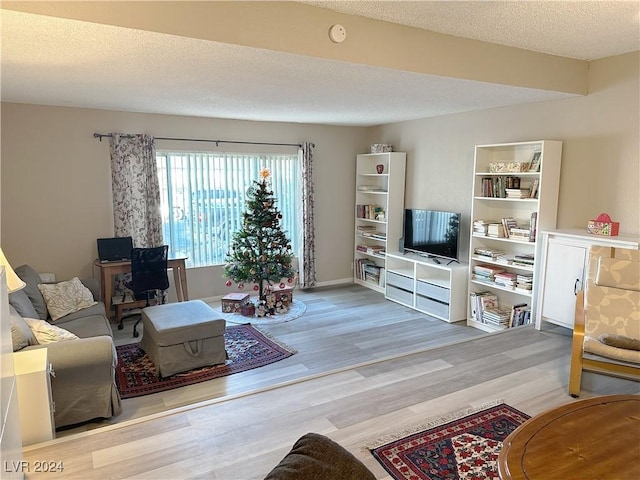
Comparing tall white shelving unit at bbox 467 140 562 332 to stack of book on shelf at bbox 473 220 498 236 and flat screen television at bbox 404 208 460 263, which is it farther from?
flat screen television at bbox 404 208 460 263

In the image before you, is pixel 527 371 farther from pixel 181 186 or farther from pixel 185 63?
pixel 181 186

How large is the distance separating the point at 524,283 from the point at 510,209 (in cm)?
85

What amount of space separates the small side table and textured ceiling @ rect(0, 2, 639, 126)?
1757 millimetres

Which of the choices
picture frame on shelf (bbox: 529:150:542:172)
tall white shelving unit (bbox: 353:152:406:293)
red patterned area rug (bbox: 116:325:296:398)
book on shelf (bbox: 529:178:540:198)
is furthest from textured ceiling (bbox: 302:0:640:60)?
red patterned area rug (bbox: 116:325:296:398)

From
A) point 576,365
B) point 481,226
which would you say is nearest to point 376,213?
point 481,226

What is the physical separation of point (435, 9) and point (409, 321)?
3.36 meters

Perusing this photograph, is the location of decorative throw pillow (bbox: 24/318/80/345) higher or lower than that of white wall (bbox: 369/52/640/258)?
lower

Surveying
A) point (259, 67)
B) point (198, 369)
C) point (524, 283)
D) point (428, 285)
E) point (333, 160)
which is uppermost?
point (259, 67)

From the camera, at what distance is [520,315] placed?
4387mm

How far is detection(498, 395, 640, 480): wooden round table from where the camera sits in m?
1.44

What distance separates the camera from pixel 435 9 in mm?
2633

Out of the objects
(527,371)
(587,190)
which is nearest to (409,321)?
(527,371)

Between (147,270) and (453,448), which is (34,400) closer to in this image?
(453,448)

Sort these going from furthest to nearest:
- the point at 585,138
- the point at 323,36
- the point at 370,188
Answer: the point at 370,188 → the point at 585,138 → the point at 323,36
